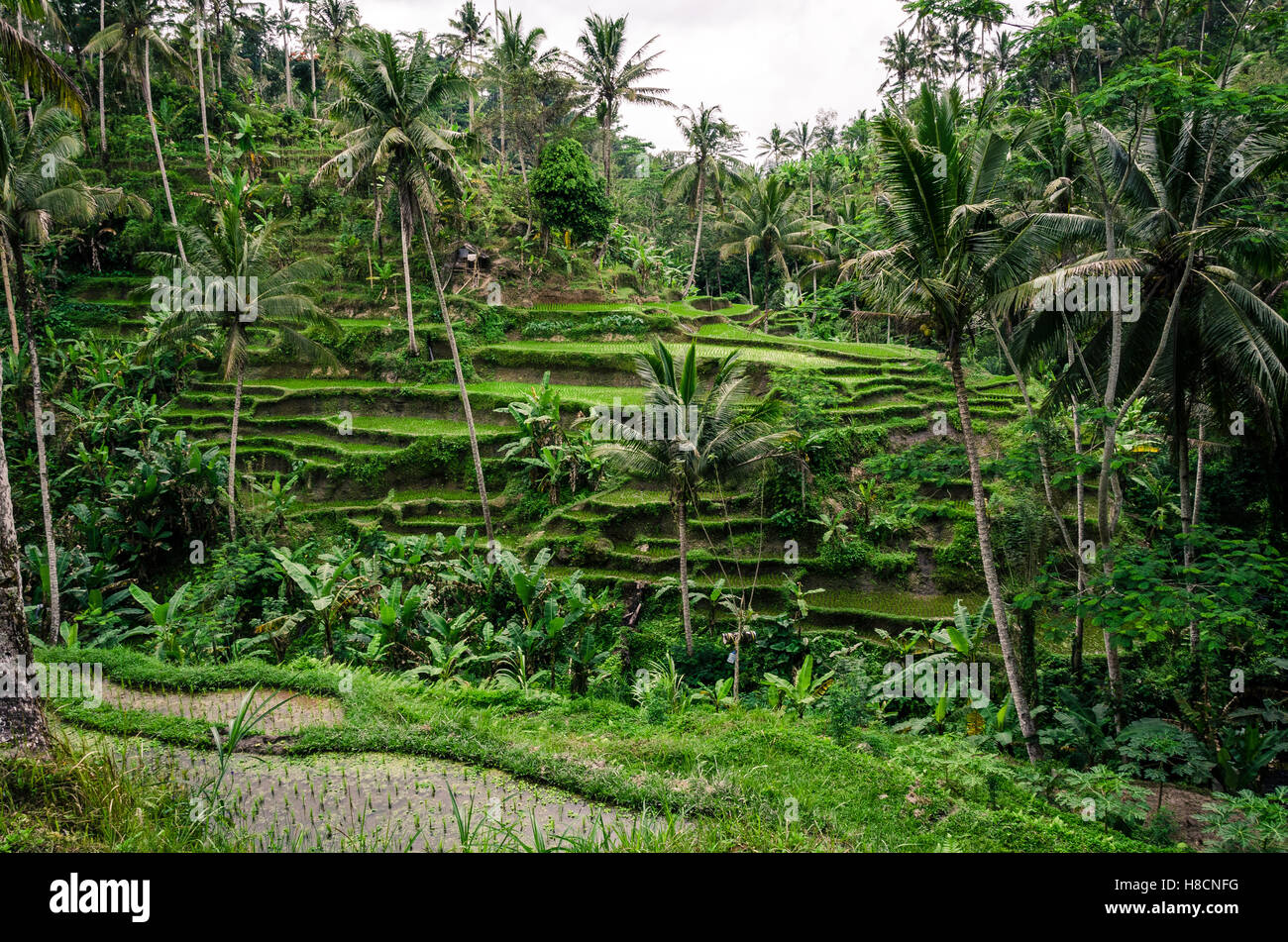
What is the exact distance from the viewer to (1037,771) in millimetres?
8055

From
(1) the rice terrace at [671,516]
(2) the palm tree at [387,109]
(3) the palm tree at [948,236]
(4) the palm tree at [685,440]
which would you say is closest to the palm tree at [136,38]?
(1) the rice terrace at [671,516]

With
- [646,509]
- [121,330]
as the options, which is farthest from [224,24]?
[646,509]

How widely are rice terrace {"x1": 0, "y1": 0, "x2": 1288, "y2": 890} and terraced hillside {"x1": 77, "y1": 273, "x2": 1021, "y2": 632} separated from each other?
123mm

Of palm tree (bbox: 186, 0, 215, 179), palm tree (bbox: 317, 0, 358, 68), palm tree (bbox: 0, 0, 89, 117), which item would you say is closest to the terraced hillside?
palm tree (bbox: 186, 0, 215, 179)

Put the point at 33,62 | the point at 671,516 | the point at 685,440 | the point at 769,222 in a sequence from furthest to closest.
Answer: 1. the point at 769,222
2. the point at 671,516
3. the point at 685,440
4. the point at 33,62

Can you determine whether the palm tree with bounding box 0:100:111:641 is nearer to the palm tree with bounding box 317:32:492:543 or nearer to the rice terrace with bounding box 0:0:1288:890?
the rice terrace with bounding box 0:0:1288:890

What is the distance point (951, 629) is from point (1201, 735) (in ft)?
11.5

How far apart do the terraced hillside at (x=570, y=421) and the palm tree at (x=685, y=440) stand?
2.37 m

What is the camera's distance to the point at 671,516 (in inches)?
621

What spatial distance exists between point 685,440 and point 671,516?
4017mm

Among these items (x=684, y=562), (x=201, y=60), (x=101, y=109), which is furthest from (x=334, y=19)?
(x=684, y=562)

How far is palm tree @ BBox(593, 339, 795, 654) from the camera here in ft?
39.9

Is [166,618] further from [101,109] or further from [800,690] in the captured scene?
[101,109]

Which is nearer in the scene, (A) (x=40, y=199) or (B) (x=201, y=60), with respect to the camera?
(A) (x=40, y=199)
